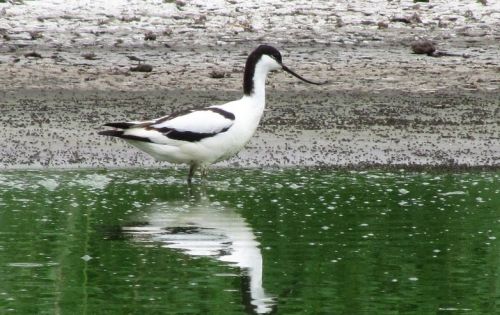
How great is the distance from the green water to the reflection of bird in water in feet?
0.03

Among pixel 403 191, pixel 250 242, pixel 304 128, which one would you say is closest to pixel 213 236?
pixel 250 242

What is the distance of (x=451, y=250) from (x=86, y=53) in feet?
31.3

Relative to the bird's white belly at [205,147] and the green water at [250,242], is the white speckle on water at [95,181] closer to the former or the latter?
the green water at [250,242]

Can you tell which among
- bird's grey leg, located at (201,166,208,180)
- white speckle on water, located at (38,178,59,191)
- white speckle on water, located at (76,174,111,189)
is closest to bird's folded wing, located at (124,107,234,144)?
bird's grey leg, located at (201,166,208,180)

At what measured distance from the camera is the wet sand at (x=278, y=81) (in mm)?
13250

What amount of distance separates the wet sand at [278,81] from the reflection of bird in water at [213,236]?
8.99 feet

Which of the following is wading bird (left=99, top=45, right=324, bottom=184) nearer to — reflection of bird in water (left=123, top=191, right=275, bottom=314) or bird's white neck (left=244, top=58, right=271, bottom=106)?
bird's white neck (left=244, top=58, right=271, bottom=106)

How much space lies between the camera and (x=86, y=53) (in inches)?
679

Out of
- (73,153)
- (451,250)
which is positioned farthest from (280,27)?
(451,250)

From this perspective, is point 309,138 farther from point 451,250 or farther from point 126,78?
point 451,250

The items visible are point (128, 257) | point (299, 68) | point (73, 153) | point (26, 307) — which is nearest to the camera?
point (26, 307)

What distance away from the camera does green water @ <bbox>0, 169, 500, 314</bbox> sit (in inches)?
278

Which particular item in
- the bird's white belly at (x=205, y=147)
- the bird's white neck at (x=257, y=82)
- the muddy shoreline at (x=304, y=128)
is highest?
the bird's white neck at (x=257, y=82)

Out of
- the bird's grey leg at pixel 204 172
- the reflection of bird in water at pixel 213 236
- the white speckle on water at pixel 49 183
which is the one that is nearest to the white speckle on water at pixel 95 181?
the white speckle on water at pixel 49 183
